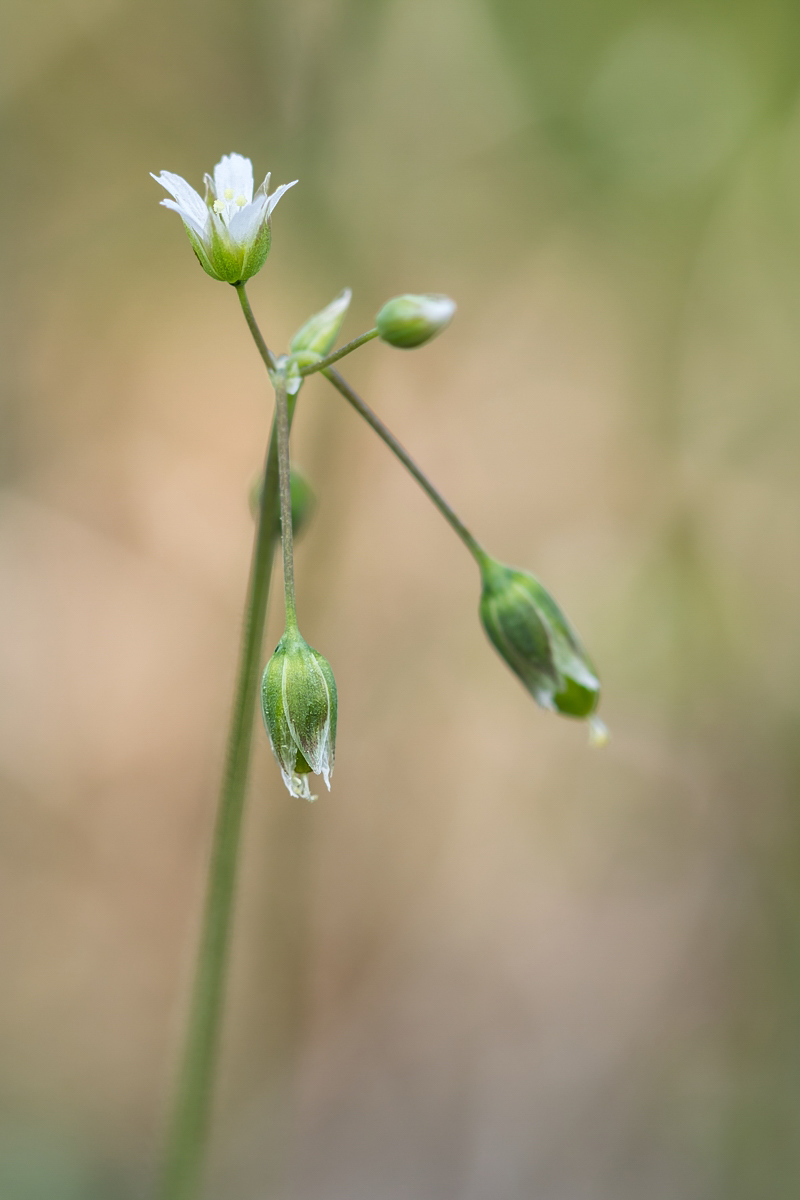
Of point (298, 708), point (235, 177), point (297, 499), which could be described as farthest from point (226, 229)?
point (298, 708)

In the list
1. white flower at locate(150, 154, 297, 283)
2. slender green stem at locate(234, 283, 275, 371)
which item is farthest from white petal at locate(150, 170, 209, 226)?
slender green stem at locate(234, 283, 275, 371)

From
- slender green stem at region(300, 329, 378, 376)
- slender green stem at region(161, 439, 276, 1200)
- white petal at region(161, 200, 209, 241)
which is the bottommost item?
slender green stem at region(161, 439, 276, 1200)

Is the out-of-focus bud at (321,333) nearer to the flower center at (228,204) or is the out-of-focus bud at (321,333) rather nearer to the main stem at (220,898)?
the main stem at (220,898)

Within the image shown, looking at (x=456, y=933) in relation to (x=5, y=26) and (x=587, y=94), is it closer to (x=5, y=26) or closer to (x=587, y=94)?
(x=587, y=94)

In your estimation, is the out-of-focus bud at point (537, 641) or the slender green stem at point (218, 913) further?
the out-of-focus bud at point (537, 641)

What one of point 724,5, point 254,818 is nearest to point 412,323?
point 254,818

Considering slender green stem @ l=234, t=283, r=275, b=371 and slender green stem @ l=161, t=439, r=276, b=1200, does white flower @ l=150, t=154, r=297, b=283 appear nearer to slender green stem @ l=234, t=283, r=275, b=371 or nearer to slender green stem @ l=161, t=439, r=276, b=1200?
slender green stem @ l=234, t=283, r=275, b=371

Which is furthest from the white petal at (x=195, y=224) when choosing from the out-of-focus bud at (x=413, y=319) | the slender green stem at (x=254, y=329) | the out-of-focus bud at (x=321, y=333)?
the out-of-focus bud at (x=413, y=319)

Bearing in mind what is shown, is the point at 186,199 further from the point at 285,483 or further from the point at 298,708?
the point at 298,708
